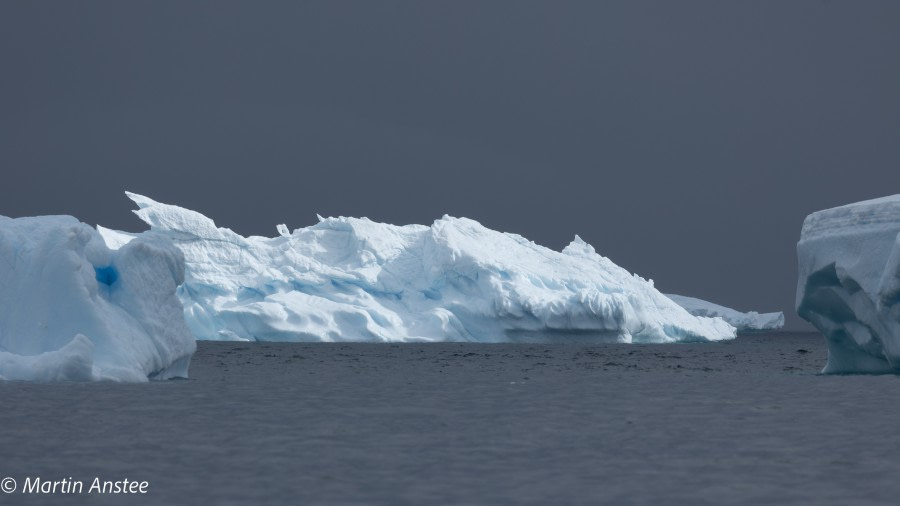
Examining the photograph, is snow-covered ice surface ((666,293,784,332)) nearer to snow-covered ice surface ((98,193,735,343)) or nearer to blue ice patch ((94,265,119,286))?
snow-covered ice surface ((98,193,735,343))

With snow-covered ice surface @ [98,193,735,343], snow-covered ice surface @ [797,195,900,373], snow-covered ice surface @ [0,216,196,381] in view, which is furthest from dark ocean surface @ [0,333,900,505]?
snow-covered ice surface @ [98,193,735,343]

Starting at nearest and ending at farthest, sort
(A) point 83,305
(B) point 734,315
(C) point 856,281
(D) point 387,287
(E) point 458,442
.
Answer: (E) point 458,442
(A) point 83,305
(C) point 856,281
(D) point 387,287
(B) point 734,315

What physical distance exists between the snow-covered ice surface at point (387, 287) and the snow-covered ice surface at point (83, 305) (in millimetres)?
19767

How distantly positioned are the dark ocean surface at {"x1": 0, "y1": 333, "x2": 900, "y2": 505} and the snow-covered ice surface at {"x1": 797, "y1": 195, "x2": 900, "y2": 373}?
1.35 m

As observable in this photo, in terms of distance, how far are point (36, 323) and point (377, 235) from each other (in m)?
27.6

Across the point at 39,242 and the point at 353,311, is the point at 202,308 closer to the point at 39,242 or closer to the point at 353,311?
the point at 353,311

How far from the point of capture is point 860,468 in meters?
9.20

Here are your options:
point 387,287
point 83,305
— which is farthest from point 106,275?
point 387,287

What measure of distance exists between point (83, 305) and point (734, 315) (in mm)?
61261

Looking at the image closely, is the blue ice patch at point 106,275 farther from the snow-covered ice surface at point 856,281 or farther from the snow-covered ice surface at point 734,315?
the snow-covered ice surface at point 734,315

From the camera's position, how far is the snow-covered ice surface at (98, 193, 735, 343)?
132 ft

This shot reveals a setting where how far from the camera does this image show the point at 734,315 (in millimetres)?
73438

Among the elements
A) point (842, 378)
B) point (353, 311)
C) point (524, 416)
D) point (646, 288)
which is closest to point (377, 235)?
point (353, 311)

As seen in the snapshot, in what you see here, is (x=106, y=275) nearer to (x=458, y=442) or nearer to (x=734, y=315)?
(x=458, y=442)
